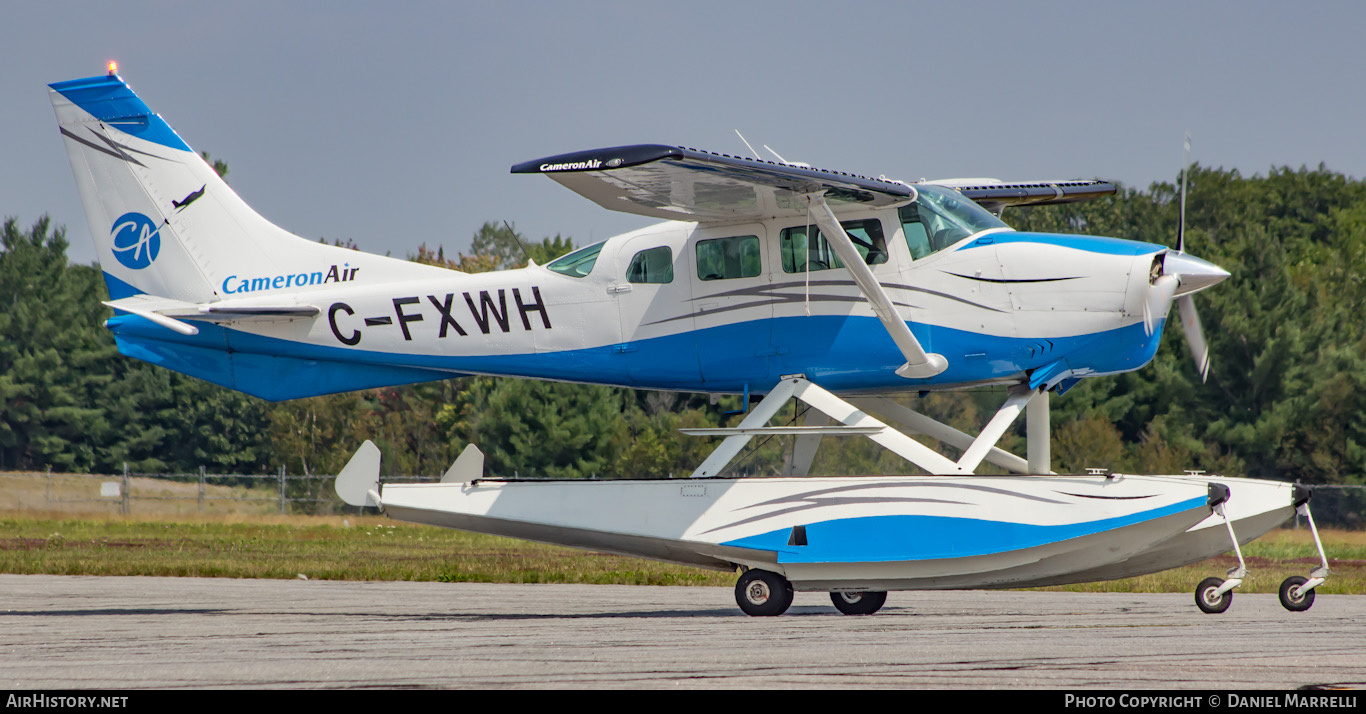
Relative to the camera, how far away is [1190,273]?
1177 centimetres

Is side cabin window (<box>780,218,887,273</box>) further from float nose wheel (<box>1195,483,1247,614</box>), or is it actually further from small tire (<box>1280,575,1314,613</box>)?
small tire (<box>1280,575,1314,613</box>)

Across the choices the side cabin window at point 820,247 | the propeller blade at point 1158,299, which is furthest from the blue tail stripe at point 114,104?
the propeller blade at point 1158,299

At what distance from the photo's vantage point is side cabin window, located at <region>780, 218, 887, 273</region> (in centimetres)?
1245

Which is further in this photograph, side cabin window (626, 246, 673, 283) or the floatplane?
side cabin window (626, 246, 673, 283)

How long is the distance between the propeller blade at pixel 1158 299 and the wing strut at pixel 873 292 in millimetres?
1851

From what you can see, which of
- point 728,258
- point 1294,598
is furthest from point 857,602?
point 1294,598

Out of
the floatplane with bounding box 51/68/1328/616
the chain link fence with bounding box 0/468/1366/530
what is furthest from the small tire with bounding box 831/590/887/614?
the chain link fence with bounding box 0/468/1366/530

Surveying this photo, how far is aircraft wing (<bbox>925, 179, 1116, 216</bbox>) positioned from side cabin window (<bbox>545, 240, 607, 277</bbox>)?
3665 millimetres

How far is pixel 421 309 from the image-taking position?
1381 cm

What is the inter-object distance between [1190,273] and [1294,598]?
2.93 m

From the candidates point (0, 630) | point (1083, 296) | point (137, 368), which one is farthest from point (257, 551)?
point (137, 368)

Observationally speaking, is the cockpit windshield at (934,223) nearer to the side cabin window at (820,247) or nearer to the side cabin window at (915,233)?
the side cabin window at (915,233)

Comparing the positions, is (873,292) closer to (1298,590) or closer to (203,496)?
(1298,590)
